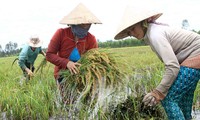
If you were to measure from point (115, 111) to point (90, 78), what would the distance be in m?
0.38

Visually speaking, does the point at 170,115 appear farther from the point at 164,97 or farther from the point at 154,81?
the point at 154,81

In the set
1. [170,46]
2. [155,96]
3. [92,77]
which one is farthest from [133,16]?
[92,77]

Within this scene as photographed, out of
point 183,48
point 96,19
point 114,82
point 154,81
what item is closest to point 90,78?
point 114,82

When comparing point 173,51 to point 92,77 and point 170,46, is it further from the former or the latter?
point 92,77

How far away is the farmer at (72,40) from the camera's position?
3.73 metres

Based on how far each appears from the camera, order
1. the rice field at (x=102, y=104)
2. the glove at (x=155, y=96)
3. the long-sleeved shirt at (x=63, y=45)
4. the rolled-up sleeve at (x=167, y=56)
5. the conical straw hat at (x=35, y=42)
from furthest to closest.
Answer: the conical straw hat at (x=35, y=42), the long-sleeved shirt at (x=63, y=45), the rice field at (x=102, y=104), the glove at (x=155, y=96), the rolled-up sleeve at (x=167, y=56)

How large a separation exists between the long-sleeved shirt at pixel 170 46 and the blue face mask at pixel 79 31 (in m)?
1.02

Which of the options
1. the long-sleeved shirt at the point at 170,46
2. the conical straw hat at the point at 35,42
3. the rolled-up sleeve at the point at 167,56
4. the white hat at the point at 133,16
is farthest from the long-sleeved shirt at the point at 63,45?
the conical straw hat at the point at 35,42

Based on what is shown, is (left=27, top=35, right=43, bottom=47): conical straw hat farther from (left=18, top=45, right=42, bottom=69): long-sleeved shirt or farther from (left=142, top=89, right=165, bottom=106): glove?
(left=142, top=89, right=165, bottom=106): glove

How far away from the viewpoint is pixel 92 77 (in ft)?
11.5

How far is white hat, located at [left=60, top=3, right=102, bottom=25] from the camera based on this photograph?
3.73 metres

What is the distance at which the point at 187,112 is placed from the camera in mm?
3109

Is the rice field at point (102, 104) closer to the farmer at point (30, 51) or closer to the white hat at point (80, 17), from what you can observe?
the white hat at point (80, 17)

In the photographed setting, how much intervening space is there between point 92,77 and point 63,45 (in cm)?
48
